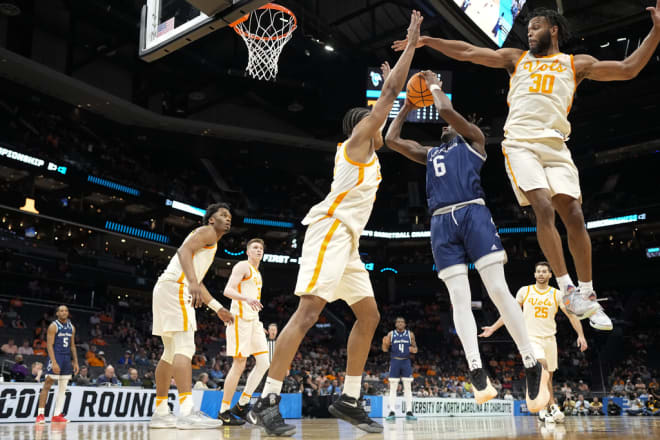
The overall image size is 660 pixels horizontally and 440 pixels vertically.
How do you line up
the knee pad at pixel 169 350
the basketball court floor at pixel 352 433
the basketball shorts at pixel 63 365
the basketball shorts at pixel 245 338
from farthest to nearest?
the basketball shorts at pixel 63 365 → the basketball shorts at pixel 245 338 → the knee pad at pixel 169 350 → the basketball court floor at pixel 352 433

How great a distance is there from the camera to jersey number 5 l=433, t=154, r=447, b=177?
503cm

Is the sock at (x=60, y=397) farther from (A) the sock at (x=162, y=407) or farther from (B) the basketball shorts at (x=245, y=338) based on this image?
(A) the sock at (x=162, y=407)

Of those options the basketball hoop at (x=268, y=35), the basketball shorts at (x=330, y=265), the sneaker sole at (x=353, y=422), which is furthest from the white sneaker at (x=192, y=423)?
the basketball hoop at (x=268, y=35)

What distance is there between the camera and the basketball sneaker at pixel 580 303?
14.1ft

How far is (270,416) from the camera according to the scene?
3996 millimetres

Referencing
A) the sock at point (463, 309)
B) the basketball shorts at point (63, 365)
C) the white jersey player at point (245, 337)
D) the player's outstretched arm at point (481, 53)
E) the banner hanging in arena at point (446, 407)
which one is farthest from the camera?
the banner hanging in arena at point (446, 407)

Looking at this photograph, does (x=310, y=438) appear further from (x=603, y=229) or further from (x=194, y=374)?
(x=603, y=229)

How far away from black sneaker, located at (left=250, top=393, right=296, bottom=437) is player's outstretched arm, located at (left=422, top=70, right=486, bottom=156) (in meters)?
2.68

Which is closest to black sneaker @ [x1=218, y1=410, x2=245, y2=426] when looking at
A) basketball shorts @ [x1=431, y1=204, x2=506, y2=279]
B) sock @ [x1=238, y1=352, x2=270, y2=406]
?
sock @ [x1=238, y1=352, x2=270, y2=406]

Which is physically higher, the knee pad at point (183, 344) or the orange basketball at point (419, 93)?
the orange basketball at point (419, 93)

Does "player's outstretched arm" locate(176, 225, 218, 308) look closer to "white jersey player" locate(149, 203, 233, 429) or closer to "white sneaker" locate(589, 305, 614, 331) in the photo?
"white jersey player" locate(149, 203, 233, 429)

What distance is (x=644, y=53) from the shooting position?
4.57 meters

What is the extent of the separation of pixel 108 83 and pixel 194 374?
12666 millimetres

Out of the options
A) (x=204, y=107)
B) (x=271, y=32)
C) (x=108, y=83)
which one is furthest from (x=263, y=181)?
(x=271, y=32)
